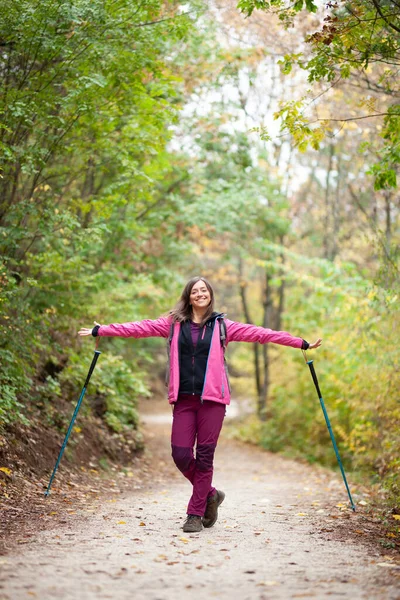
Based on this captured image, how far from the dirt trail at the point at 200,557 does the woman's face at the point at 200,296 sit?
195 centimetres

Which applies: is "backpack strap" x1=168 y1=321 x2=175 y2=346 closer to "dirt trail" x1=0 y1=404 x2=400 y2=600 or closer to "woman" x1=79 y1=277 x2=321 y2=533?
"woman" x1=79 y1=277 x2=321 y2=533

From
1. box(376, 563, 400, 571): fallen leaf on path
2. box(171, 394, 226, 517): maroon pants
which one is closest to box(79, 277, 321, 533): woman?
box(171, 394, 226, 517): maroon pants

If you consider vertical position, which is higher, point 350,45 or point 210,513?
point 350,45

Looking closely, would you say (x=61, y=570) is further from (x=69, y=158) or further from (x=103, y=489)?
(x=69, y=158)

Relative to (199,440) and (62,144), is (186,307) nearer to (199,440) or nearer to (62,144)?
(199,440)

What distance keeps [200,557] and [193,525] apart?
0.97 meters

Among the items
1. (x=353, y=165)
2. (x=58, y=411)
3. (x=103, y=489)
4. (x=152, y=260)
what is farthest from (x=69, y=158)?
(x=353, y=165)

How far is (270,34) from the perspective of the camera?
10.9 meters

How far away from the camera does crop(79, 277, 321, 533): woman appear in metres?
5.34

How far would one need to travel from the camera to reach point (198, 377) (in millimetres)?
5391

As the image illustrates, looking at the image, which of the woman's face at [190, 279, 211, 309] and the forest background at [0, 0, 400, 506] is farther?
the forest background at [0, 0, 400, 506]

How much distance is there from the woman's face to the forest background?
193 centimetres

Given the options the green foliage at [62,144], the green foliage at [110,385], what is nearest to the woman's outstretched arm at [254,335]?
the green foliage at [62,144]

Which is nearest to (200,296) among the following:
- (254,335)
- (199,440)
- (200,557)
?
(254,335)
